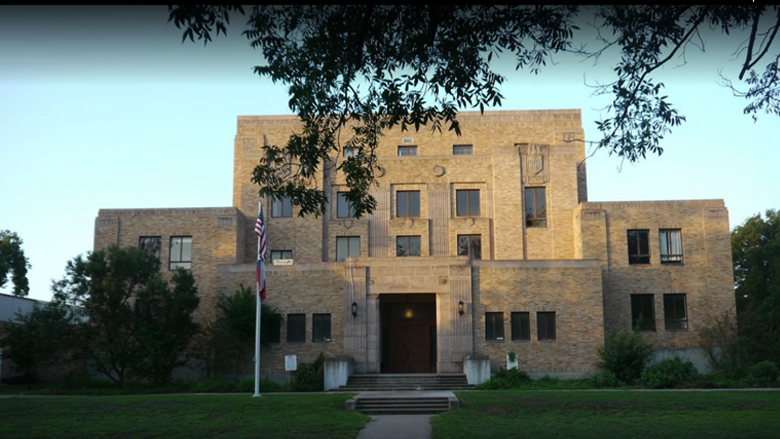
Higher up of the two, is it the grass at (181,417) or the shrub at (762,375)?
the shrub at (762,375)

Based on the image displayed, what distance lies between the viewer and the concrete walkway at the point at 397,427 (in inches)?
717

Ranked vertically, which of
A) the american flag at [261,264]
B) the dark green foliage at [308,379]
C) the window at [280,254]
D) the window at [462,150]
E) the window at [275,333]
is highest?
the window at [462,150]

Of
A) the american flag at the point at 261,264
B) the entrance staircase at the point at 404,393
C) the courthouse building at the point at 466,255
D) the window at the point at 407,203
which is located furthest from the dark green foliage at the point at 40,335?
the window at the point at 407,203

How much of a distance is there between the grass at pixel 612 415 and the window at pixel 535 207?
16136mm

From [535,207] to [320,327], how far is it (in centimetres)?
1398

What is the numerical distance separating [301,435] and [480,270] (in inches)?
768

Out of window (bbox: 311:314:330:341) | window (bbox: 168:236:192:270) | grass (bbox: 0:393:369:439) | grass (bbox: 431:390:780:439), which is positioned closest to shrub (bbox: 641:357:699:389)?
grass (bbox: 431:390:780:439)

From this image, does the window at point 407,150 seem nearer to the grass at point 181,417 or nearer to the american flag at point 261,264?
the american flag at point 261,264

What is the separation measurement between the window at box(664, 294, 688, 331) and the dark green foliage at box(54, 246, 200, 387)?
23373mm

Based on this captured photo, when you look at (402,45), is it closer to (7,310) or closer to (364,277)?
(364,277)

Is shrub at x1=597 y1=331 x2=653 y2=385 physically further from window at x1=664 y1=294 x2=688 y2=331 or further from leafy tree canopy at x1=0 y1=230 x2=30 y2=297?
leafy tree canopy at x1=0 y1=230 x2=30 y2=297

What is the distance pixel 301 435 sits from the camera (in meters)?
17.6

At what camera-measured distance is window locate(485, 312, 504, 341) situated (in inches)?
1391

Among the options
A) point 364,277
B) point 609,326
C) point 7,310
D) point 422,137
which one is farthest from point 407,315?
point 7,310
